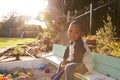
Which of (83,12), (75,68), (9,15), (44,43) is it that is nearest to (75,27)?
(75,68)

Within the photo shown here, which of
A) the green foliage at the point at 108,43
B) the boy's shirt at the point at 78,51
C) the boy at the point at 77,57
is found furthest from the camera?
the green foliage at the point at 108,43

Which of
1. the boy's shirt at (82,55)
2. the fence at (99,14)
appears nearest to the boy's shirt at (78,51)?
the boy's shirt at (82,55)

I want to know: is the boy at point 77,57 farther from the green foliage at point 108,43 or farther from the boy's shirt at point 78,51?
the green foliage at point 108,43

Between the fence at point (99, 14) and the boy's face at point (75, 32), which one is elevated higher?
the fence at point (99, 14)

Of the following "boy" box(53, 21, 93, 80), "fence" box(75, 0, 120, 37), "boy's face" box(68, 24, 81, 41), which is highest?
"fence" box(75, 0, 120, 37)

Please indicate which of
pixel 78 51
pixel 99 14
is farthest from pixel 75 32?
pixel 99 14

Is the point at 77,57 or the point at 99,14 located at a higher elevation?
the point at 99,14

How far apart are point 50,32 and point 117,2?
3.96 meters

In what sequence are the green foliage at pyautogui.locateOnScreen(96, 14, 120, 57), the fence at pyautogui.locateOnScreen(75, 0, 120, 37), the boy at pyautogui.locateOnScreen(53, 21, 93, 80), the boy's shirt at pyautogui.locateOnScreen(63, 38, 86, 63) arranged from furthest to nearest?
the fence at pyautogui.locateOnScreen(75, 0, 120, 37)
the green foliage at pyautogui.locateOnScreen(96, 14, 120, 57)
the boy's shirt at pyautogui.locateOnScreen(63, 38, 86, 63)
the boy at pyautogui.locateOnScreen(53, 21, 93, 80)

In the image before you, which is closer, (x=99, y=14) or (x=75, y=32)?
(x=75, y=32)

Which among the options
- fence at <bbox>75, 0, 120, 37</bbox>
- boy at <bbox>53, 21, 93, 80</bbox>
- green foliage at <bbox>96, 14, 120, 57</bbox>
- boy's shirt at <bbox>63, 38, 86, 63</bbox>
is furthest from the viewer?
fence at <bbox>75, 0, 120, 37</bbox>

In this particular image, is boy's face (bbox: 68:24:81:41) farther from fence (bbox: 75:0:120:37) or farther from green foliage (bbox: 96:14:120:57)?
fence (bbox: 75:0:120:37)

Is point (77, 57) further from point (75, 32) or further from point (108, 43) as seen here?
point (108, 43)

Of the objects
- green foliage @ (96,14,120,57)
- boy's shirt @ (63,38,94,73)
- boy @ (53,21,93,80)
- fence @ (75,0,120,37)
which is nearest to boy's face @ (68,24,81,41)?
boy @ (53,21,93,80)
